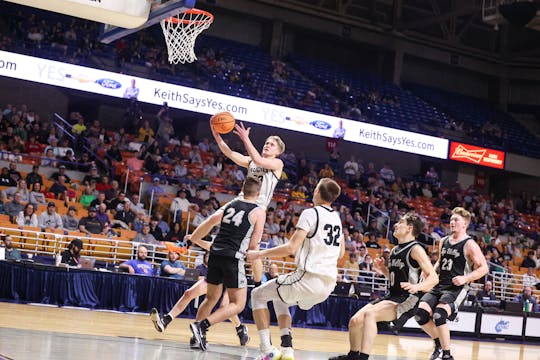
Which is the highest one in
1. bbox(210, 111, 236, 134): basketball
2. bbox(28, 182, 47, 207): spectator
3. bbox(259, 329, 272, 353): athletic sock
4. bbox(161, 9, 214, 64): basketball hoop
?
bbox(161, 9, 214, 64): basketball hoop

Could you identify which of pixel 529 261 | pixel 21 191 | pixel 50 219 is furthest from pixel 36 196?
pixel 529 261

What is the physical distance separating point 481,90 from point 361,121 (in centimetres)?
1334

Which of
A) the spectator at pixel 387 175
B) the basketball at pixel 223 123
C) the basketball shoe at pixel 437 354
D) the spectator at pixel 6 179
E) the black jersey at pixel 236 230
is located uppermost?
the spectator at pixel 387 175

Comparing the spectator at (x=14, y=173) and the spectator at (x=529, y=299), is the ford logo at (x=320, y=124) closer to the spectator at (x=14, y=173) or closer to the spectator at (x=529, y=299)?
the spectator at (x=529, y=299)

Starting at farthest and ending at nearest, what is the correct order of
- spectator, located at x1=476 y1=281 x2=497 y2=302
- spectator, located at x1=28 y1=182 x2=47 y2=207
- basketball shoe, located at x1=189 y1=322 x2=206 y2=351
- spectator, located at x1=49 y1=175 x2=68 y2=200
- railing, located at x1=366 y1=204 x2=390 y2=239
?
railing, located at x1=366 y1=204 x2=390 y2=239, spectator, located at x1=476 y1=281 x2=497 y2=302, spectator, located at x1=49 y1=175 x2=68 y2=200, spectator, located at x1=28 y1=182 x2=47 y2=207, basketball shoe, located at x1=189 y1=322 x2=206 y2=351

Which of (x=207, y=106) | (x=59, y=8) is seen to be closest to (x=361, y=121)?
(x=207, y=106)

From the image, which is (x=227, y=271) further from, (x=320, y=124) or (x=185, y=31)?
(x=320, y=124)

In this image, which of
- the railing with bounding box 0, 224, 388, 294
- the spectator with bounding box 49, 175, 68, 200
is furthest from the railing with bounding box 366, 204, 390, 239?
the spectator with bounding box 49, 175, 68, 200

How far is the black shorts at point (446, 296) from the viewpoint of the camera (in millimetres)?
10125

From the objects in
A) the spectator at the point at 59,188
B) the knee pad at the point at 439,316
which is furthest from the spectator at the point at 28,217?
the knee pad at the point at 439,316

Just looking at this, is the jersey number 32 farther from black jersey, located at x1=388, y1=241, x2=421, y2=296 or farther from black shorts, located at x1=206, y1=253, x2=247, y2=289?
black shorts, located at x1=206, y1=253, x2=247, y2=289

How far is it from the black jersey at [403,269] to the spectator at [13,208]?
10535mm

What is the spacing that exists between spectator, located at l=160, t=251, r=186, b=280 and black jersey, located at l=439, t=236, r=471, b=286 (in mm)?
6117

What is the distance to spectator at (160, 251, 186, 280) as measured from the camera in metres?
15.0
